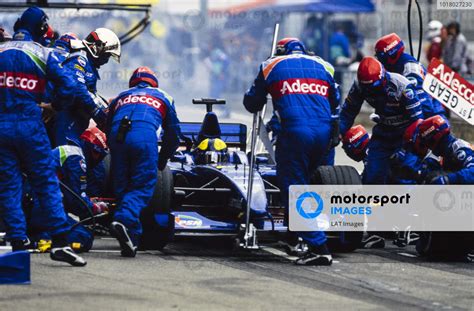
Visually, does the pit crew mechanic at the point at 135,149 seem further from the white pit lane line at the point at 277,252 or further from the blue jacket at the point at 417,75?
the blue jacket at the point at 417,75

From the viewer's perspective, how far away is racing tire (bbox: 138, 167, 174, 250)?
484 inches

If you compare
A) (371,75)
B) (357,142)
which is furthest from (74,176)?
(357,142)

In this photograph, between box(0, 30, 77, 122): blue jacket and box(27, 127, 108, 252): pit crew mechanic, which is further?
box(27, 127, 108, 252): pit crew mechanic

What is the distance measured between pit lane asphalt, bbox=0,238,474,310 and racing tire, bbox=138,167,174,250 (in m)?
0.15

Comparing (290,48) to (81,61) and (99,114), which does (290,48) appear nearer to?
(99,114)

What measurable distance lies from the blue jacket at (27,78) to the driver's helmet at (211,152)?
2.41 meters

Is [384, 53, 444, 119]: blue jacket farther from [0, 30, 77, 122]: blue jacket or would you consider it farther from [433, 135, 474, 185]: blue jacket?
[0, 30, 77, 122]: blue jacket

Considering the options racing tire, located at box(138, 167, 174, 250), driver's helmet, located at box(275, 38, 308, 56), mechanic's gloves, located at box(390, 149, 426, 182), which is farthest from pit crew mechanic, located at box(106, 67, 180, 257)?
mechanic's gloves, located at box(390, 149, 426, 182)

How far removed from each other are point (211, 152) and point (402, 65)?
2405 millimetres

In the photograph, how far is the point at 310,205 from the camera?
12.1m

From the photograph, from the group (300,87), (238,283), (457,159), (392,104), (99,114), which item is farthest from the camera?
(392,104)

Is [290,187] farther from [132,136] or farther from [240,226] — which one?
[132,136]

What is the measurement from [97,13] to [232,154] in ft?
61.3

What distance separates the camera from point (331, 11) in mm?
29344
